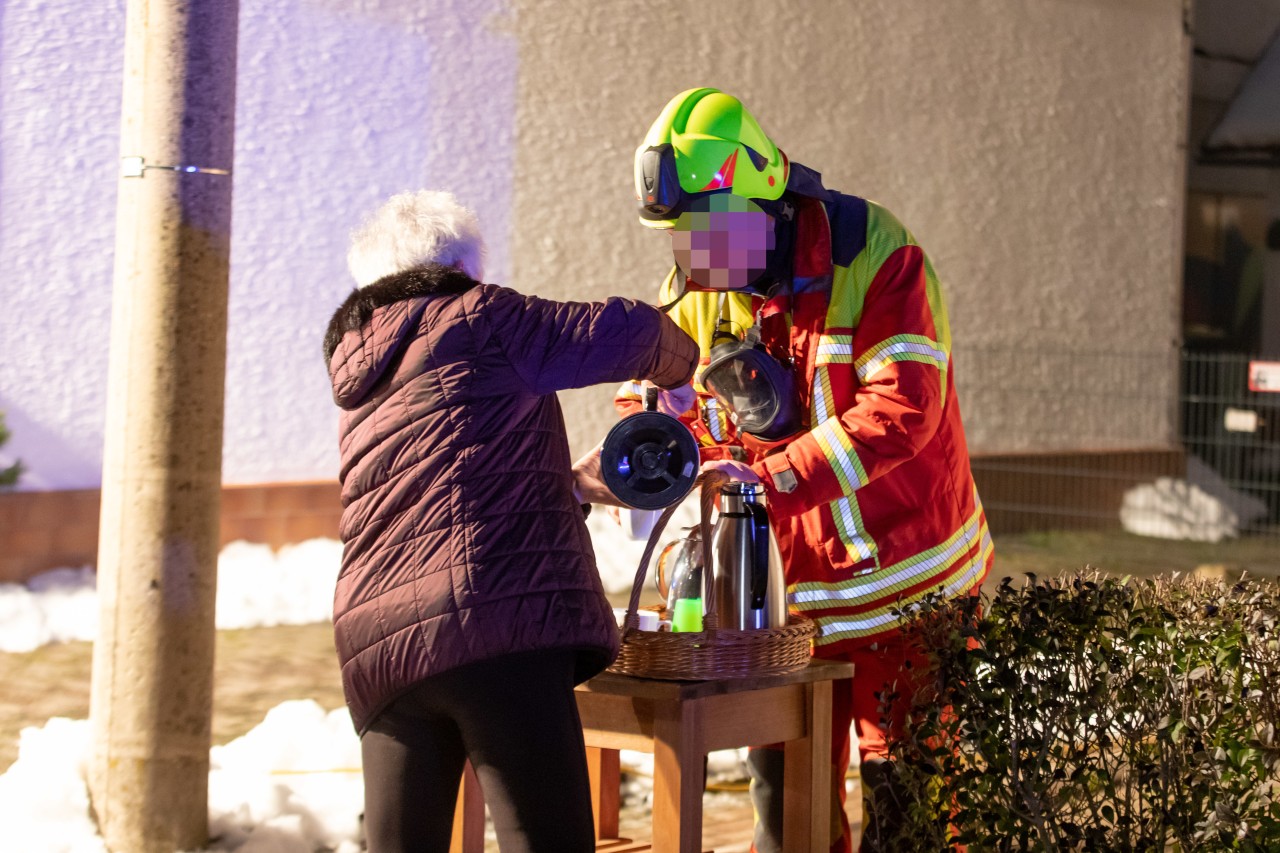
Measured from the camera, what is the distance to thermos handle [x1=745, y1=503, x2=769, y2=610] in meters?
2.74

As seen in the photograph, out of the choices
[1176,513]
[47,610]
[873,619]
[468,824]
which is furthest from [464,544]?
[1176,513]

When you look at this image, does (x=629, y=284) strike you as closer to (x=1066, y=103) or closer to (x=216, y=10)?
(x=1066, y=103)

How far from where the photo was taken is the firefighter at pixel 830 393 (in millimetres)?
2756

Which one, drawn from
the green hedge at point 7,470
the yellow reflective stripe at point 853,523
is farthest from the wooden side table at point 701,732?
the green hedge at point 7,470

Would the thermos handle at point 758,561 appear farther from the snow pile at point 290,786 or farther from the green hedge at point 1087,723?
the snow pile at point 290,786

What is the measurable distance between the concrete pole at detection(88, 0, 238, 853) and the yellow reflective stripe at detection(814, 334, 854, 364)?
1787 millimetres

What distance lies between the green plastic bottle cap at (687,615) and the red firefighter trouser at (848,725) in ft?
1.14

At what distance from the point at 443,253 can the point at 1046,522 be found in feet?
29.4

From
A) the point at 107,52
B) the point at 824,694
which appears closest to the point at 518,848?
the point at 824,694

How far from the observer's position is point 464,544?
7.54 ft

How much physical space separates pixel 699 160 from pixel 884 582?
3.05 ft

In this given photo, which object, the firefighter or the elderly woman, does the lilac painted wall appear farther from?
the elderly woman

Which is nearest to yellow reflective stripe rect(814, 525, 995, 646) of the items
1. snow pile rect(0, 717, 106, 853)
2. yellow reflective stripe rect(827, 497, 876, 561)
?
yellow reflective stripe rect(827, 497, 876, 561)

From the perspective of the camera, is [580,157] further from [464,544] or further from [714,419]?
[464,544]
